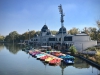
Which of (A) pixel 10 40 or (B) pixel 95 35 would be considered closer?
(B) pixel 95 35

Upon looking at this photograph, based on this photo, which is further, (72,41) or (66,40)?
(66,40)

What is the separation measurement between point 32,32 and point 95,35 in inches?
1835

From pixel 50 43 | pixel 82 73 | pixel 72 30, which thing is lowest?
pixel 82 73

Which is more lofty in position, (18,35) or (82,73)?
(18,35)

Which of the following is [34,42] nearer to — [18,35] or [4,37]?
[18,35]

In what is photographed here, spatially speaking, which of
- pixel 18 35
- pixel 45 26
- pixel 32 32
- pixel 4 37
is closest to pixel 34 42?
pixel 45 26

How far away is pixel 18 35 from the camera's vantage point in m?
112

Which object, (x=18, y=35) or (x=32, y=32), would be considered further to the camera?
(x=18, y=35)

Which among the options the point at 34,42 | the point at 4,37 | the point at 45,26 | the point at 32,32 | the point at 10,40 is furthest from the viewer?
the point at 4,37

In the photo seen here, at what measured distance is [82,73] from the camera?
2112cm

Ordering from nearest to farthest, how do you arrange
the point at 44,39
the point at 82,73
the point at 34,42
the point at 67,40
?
1. the point at 82,73
2. the point at 67,40
3. the point at 44,39
4. the point at 34,42

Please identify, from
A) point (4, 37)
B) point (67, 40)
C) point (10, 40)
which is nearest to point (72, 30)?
point (67, 40)

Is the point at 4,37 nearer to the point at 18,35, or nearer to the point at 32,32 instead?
the point at 18,35

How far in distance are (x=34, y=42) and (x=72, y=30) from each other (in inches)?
749
